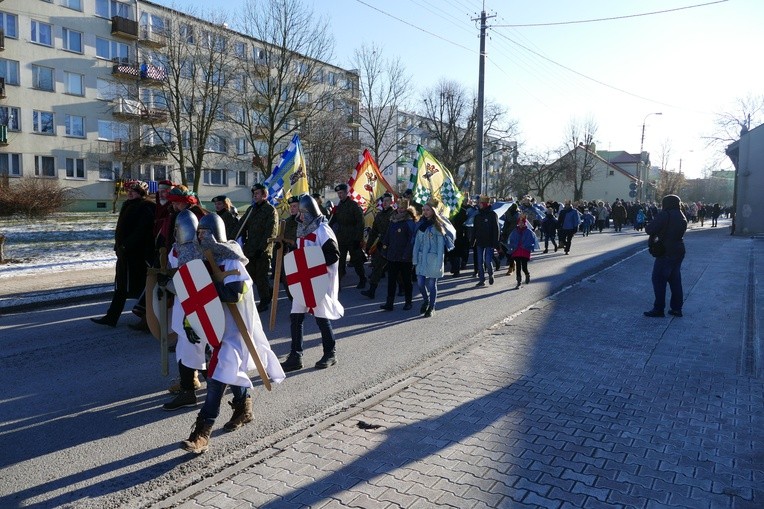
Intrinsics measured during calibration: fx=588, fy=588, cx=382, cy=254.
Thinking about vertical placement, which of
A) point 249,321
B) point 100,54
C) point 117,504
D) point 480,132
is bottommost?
point 117,504

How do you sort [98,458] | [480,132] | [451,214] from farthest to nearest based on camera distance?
[480,132]
[451,214]
[98,458]

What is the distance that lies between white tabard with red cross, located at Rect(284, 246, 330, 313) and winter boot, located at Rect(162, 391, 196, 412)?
4.69 feet

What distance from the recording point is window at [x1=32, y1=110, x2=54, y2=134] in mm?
36500

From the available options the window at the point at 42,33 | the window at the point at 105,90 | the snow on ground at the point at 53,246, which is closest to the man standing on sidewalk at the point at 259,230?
the snow on ground at the point at 53,246

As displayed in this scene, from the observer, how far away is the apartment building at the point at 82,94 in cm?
3516

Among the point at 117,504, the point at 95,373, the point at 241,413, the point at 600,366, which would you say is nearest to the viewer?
the point at 117,504

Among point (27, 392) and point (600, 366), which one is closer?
point (27, 392)

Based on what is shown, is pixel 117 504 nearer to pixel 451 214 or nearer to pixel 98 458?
pixel 98 458

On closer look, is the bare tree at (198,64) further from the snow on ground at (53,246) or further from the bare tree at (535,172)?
the bare tree at (535,172)

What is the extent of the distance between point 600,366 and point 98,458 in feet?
16.5

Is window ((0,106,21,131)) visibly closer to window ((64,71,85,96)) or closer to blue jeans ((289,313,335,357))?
window ((64,71,85,96))

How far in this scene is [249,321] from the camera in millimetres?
4262

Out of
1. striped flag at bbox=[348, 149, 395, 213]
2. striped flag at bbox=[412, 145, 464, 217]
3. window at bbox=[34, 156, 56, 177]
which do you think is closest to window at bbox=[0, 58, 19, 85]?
window at bbox=[34, 156, 56, 177]

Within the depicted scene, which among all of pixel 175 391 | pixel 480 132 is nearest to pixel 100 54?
pixel 480 132
